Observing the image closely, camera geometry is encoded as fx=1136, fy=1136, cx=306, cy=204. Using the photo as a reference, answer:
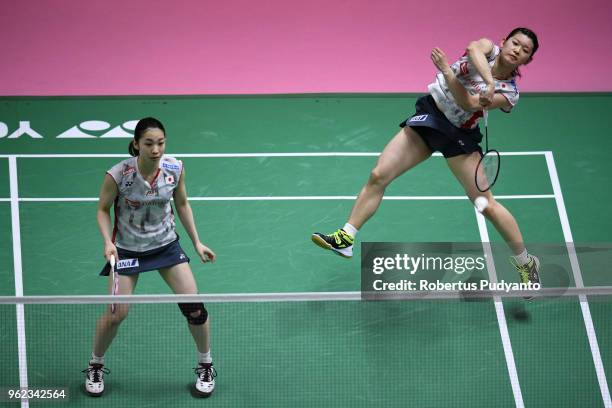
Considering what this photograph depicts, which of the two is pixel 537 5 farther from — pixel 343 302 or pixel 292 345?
pixel 292 345

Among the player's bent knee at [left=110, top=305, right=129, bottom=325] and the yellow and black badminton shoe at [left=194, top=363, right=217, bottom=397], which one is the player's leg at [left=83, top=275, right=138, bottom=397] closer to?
the player's bent knee at [left=110, top=305, right=129, bottom=325]

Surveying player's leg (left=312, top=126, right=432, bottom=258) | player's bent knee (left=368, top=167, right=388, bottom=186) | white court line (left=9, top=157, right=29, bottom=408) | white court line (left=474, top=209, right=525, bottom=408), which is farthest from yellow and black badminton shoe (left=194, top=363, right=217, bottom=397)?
white court line (left=474, top=209, right=525, bottom=408)

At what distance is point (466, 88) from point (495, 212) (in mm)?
865

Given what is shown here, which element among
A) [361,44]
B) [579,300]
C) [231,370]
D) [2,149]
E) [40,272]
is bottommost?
[231,370]

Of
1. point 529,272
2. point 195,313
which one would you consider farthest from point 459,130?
point 195,313

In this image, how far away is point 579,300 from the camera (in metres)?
7.67

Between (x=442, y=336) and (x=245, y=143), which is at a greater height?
(x=245, y=143)

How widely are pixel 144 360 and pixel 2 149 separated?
10.1 ft

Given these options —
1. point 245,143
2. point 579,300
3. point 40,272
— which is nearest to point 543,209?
point 579,300

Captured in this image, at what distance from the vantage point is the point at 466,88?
7508 millimetres

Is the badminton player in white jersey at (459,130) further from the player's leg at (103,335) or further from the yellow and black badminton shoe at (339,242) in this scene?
the player's leg at (103,335)

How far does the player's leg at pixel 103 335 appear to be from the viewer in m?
6.76

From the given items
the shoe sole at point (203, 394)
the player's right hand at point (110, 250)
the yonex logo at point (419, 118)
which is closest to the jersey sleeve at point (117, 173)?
the player's right hand at point (110, 250)

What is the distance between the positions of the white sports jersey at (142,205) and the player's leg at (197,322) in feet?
0.69
